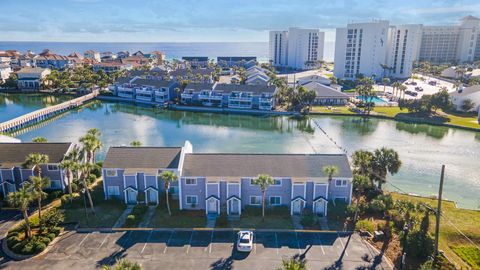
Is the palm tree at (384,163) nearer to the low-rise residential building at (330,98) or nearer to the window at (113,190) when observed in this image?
the window at (113,190)

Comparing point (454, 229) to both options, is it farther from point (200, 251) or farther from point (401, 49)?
point (401, 49)

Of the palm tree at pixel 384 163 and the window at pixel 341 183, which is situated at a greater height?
the palm tree at pixel 384 163

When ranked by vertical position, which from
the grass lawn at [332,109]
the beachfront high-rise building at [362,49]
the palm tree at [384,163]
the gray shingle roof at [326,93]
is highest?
the beachfront high-rise building at [362,49]

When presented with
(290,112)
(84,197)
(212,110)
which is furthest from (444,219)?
(212,110)

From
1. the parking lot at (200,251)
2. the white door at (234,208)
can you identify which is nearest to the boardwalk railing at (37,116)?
the parking lot at (200,251)

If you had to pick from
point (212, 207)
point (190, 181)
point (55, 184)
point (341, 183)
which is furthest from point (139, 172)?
point (341, 183)

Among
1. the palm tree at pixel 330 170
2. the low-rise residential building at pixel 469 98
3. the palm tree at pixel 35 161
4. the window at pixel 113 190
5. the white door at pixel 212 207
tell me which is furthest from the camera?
the low-rise residential building at pixel 469 98

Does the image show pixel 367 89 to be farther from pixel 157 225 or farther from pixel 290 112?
pixel 157 225
